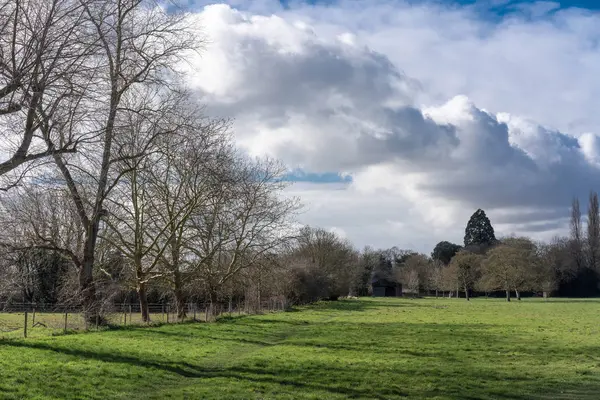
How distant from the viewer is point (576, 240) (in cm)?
12050

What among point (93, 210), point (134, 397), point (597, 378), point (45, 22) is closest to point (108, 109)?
point (45, 22)

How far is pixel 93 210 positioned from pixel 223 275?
1696 cm

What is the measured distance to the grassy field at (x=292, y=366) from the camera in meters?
13.1

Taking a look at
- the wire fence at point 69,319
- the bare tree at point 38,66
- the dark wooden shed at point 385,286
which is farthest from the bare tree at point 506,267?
the bare tree at point 38,66

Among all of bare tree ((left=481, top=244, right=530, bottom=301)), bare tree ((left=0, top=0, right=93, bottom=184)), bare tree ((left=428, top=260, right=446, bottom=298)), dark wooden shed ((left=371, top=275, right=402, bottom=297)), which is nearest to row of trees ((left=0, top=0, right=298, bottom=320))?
bare tree ((left=0, top=0, right=93, bottom=184))

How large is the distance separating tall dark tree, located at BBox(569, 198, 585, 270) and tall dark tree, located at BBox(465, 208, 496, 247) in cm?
1638

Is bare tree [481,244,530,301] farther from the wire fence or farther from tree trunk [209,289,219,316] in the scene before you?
tree trunk [209,289,219,316]

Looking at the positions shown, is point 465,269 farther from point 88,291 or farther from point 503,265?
point 88,291

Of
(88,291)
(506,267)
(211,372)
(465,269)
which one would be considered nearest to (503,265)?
(506,267)

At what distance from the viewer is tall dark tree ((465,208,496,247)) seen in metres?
134

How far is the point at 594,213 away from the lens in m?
123

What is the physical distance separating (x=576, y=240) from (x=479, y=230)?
20581mm

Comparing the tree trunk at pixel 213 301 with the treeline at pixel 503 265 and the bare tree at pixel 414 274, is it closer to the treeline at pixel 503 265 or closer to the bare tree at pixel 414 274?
the treeline at pixel 503 265

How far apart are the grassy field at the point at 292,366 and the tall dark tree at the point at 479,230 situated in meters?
110
